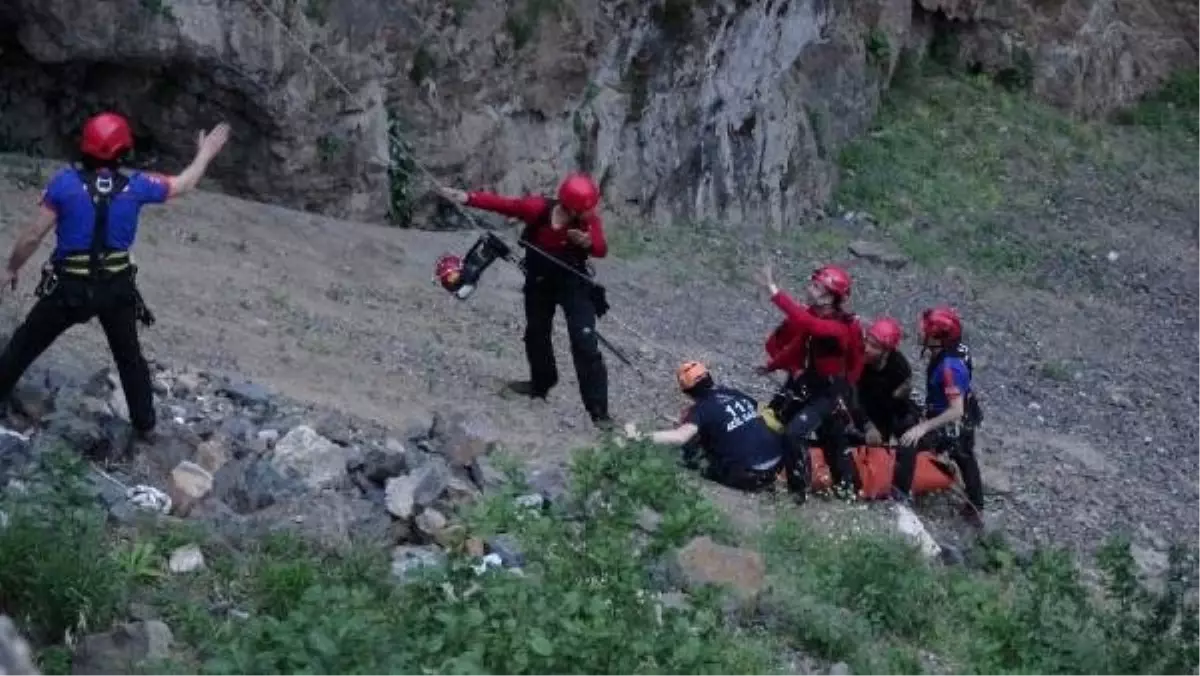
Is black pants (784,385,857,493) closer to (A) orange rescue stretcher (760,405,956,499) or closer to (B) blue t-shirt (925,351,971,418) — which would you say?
(A) orange rescue stretcher (760,405,956,499)

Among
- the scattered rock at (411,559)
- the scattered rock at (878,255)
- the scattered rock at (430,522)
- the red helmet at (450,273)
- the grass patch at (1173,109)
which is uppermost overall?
the scattered rock at (411,559)

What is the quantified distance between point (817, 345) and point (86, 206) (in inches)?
170

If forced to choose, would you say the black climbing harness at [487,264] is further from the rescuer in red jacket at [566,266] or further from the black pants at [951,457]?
the black pants at [951,457]

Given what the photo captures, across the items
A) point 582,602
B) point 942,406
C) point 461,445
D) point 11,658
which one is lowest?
point 942,406

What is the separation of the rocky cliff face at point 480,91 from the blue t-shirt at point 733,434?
5.50 m

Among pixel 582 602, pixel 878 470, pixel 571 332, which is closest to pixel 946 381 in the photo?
pixel 878 470

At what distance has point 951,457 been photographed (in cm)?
1224

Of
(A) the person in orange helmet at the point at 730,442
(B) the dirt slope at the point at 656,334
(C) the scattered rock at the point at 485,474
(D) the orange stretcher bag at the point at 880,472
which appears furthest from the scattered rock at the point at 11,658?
(D) the orange stretcher bag at the point at 880,472

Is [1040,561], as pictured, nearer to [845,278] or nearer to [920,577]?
[920,577]

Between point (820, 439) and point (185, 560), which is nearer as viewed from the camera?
point (185, 560)

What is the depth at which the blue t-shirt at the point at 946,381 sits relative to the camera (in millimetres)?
11930

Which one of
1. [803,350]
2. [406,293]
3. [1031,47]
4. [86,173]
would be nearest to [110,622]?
[86,173]

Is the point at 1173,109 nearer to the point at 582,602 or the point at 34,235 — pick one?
the point at 34,235

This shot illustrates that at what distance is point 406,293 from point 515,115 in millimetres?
3513
